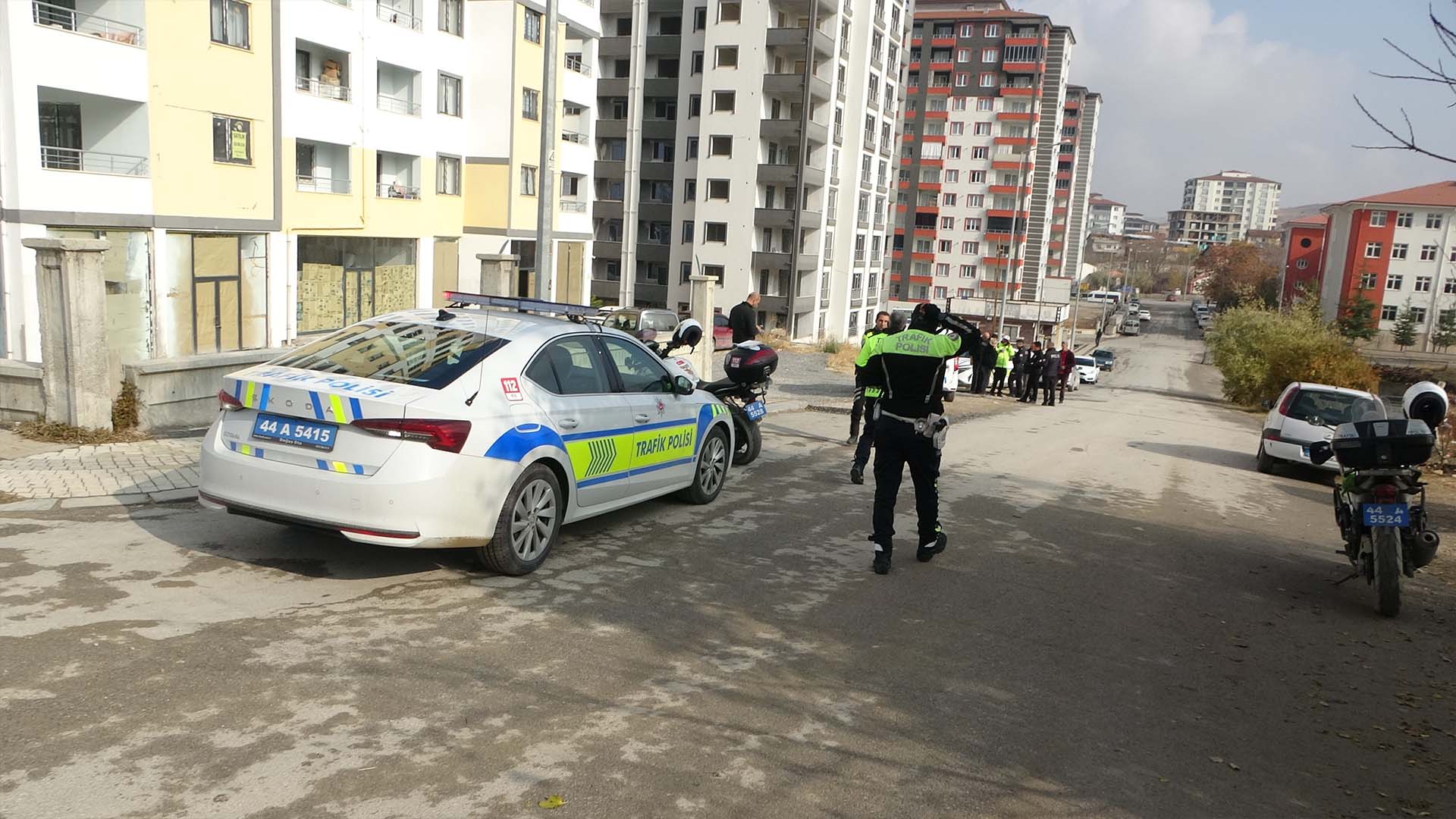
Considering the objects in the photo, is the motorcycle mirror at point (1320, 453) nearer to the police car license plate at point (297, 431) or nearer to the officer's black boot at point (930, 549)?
the officer's black boot at point (930, 549)

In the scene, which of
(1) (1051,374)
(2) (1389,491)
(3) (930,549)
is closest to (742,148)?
(1) (1051,374)

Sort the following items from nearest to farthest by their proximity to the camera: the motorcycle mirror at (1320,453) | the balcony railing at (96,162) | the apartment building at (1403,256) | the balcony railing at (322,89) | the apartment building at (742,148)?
the motorcycle mirror at (1320,453), the balcony railing at (96,162), the balcony railing at (322,89), the apartment building at (742,148), the apartment building at (1403,256)

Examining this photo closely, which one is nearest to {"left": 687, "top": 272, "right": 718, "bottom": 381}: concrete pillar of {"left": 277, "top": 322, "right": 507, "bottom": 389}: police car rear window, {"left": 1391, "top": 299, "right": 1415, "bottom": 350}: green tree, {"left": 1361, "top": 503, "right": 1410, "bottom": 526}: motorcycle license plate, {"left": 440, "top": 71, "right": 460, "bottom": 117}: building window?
{"left": 277, "top": 322, "right": 507, "bottom": 389}: police car rear window

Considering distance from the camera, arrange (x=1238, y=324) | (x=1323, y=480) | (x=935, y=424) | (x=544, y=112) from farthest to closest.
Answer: (x=1238, y=324) → (x=1323, y=480) → (x=544, y=112) → (x=935, y=424)

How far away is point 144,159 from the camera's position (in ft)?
86.7

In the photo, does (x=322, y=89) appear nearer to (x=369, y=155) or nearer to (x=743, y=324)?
(x=369, y=155)

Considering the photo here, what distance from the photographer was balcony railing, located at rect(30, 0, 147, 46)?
24.8 meters

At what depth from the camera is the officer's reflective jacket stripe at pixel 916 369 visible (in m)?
7.31

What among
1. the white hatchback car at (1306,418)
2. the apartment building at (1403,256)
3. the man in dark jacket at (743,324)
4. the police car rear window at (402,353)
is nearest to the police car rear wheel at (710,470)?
the police car rear window at (402,353)

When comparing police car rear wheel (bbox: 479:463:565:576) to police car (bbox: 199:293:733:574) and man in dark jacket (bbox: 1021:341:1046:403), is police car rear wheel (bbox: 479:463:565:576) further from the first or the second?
man in dark jacket (bbox: 1021:341:1046:403)

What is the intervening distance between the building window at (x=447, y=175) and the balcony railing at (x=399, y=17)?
4.57m

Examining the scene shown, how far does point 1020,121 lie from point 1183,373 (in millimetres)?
31470

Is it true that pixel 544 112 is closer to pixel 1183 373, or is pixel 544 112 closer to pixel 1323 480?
pixel 1323 480

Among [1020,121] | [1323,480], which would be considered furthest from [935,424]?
[1020,121]
